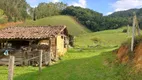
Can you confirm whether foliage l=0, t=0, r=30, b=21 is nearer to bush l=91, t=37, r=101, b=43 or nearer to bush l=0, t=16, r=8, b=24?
bush l=0, t=16, r=8, b=24

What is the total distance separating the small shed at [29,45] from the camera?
2534cm

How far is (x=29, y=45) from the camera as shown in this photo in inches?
1053

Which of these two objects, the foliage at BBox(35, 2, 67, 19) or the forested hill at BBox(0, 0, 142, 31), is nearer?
the forested hill at BBox(0, 0, 142, 31)

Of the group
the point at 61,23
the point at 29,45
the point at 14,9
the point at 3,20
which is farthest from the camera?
the point at 14,9

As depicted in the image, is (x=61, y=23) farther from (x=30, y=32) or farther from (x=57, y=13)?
(x=30, y=32)

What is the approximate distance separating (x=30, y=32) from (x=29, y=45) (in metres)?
2.01

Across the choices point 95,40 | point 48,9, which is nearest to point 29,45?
point 95,40

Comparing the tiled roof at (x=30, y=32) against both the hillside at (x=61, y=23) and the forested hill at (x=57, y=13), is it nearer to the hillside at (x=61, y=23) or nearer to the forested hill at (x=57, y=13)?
the hillside at (x=61, y=23)

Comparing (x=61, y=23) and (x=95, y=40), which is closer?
(x=95, y=40)

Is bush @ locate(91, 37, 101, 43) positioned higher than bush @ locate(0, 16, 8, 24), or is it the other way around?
bush @ locate(0, 16, 8, 24)

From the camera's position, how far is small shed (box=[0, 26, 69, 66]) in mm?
25344

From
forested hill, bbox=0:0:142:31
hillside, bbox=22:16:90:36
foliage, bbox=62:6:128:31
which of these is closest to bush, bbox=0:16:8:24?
Result: forested hill, bbox=0:0:142:31

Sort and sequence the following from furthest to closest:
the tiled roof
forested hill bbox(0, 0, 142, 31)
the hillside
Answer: forested hill bbox(0, 0, 142, 31) < the hillside < the tiled roof

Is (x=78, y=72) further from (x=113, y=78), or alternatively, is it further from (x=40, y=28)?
(x=40, y=28)
